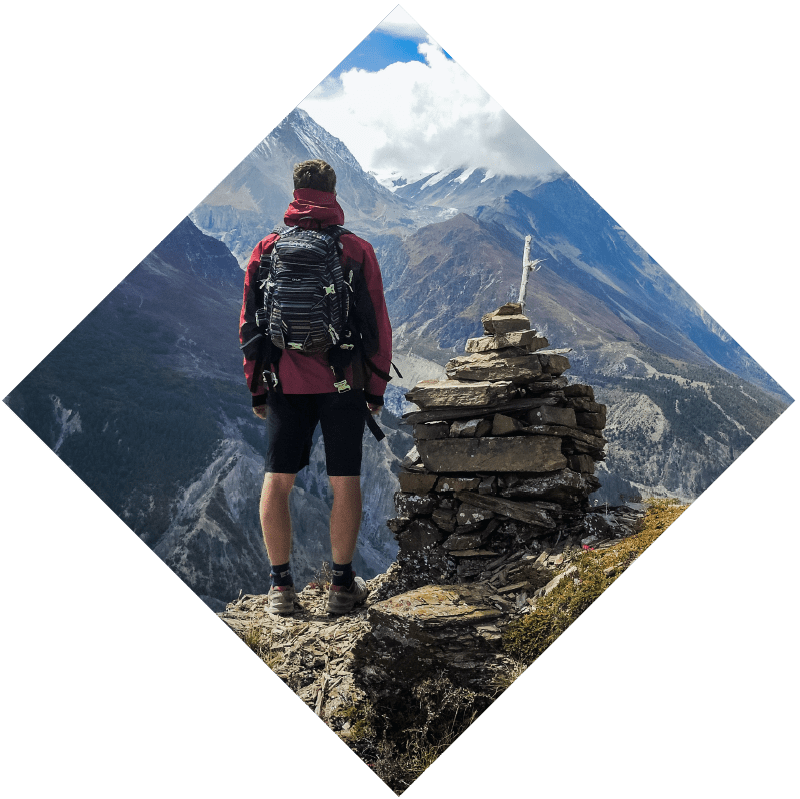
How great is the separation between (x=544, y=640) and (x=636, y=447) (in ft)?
8.16

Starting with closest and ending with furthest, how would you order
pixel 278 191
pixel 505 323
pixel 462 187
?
pixel 505 323, pixel 278 191, pixel 462 187

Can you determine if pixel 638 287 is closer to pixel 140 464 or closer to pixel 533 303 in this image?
pixel 533 303

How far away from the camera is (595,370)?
27.4ft

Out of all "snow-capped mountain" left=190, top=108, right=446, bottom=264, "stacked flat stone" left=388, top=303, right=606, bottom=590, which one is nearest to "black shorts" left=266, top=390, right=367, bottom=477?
"stacked flat stone" left=388, top=303, right=606, bottom=590

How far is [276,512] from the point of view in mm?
6680

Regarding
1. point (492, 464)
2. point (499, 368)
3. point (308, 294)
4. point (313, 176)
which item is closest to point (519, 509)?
point (492, 464)

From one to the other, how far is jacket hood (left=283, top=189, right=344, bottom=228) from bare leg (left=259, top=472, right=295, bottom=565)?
2.11 m

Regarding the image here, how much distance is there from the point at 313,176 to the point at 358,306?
3.80 feet

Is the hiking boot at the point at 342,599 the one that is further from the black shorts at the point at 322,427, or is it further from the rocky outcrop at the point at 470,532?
the black shorts at the point at 322,427

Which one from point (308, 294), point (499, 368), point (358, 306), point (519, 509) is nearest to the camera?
point (308, 294)

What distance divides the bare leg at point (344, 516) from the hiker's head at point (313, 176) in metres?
2.44

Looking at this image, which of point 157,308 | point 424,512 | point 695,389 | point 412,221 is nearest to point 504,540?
point 424,512

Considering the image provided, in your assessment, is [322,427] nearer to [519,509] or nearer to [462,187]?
[519,509]

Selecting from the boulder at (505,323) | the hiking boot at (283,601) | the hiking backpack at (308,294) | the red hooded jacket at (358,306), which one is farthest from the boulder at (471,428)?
the hiking boot at (283,601)
